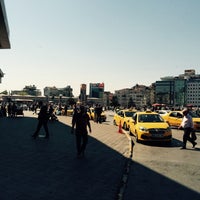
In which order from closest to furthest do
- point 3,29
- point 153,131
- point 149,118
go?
point 153,131 → point 149,118 → point 3,29

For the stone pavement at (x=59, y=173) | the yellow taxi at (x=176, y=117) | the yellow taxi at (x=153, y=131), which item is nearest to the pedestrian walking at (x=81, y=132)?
the stone pavement at (x=59, y=173)

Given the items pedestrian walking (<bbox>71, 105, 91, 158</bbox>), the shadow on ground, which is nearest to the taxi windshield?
the shadow on ground

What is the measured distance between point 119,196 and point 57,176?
1957 millimetres

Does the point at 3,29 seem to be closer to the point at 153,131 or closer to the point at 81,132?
the point at 153,131

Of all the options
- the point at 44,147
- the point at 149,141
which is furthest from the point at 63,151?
the point at 149,141

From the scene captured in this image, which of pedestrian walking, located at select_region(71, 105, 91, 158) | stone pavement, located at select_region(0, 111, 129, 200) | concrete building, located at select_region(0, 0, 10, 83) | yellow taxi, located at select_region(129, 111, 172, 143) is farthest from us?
concrete building, located at select_region(0, 0, 10, 83)

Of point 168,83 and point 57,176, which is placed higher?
point 168,83

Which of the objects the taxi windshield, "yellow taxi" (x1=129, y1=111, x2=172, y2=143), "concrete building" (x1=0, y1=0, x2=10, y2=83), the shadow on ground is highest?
"concrete building" (x1=0, y1=0, x2=10, y2=83)

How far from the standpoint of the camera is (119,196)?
5.77 meters

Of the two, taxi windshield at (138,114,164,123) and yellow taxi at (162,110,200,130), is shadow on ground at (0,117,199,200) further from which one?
yellow taxi at (162,110,200,130)

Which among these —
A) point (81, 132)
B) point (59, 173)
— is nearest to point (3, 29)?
point (81, 132)

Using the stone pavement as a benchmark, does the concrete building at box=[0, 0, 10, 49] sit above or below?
above

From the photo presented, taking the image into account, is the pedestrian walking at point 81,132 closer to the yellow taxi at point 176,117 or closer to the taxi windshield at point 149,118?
the taxi windshield at point 149,118

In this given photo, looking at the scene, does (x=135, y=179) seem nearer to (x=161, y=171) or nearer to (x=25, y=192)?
(x=161, y=171)
